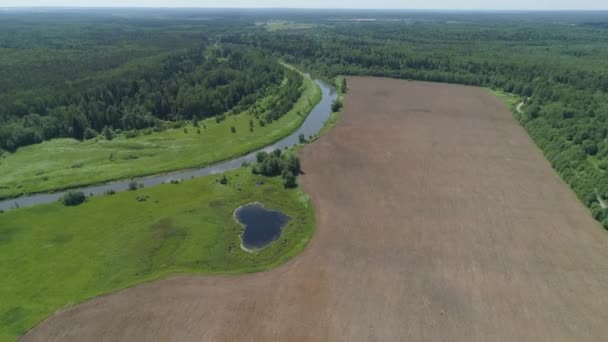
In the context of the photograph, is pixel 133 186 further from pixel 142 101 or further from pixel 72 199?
pixel 142 101

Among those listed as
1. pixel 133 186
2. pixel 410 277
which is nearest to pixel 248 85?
pixel 133 186

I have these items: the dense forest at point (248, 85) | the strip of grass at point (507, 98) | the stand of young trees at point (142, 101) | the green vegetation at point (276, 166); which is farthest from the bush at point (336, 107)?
the strip of grass at point (507, 98)

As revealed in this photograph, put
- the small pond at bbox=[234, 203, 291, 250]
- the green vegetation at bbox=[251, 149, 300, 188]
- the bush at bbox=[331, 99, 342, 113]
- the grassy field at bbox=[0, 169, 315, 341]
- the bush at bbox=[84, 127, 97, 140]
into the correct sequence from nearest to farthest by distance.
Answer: the grassy field at bbox=[0, 169, 315, 341] → the small pond at bbox=[234, 203, 291, 250] → the green vegetation at bbox=[251, 149, 300, 188] → the bush at bbox=[84, 127, 97, 140] → the bush at bbox=[331, 99, 342, 113]

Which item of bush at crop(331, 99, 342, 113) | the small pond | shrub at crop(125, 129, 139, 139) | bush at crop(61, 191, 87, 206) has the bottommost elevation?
shrub at crop(125, 129, 139, 139)

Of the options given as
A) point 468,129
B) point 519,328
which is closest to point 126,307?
point 519,328

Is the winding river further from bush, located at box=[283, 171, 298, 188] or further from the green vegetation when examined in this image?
bush, located at box=[283, 171, 298, 188]

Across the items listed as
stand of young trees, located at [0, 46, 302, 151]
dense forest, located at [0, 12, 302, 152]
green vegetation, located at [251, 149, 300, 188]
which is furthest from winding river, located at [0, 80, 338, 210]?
stand of young trees, located at [0, 46, 302, 151]
